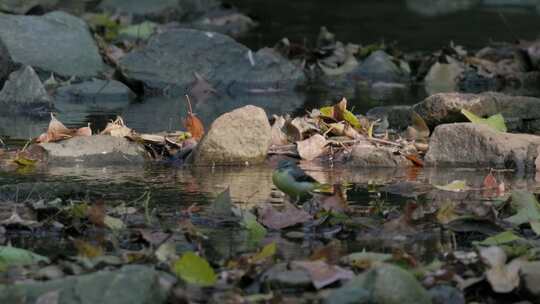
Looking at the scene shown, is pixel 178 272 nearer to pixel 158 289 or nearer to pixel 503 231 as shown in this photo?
pixel 158 289

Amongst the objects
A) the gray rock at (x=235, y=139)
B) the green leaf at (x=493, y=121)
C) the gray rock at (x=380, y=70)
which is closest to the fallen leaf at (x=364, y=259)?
the gray rock at (x=235, y=139)

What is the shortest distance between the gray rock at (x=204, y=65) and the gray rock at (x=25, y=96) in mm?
1921

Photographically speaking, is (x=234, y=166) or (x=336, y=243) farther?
(x=234, y=166)

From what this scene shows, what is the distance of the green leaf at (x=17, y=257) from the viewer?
4.24 metres

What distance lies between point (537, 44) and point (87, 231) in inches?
378

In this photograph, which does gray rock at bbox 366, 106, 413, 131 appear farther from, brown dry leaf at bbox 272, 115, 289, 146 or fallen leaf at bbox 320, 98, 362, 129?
brown dry leaf at bbox 272, 115, 289, 146

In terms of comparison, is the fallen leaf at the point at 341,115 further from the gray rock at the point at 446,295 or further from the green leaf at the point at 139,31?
the green leaf at the point at 139,31

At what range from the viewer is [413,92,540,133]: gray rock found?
7.82m

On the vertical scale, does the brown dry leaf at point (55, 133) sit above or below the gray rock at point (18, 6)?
above

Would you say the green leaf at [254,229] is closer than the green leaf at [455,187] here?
Yes

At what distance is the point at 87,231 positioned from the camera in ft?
15.9

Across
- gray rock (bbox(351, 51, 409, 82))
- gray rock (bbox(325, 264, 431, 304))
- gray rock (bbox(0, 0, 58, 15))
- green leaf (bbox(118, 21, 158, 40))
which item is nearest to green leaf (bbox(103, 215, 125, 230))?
gray rock (bbox(325, 264, 431, 304))

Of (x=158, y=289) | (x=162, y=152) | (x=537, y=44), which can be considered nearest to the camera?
(x=158, y=289)

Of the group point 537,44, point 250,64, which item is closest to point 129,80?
point 250,64
